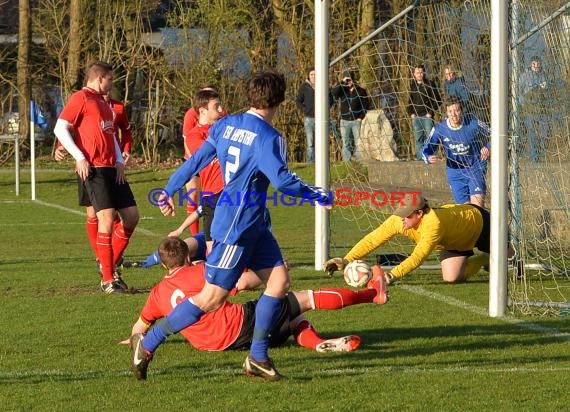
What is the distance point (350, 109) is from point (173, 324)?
794 centimetres

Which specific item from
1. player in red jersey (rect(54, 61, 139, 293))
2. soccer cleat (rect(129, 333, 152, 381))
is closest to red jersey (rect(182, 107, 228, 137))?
player in red jersey (rect(54, 61, 139, 293))

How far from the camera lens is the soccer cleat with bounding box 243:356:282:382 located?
6379 mm

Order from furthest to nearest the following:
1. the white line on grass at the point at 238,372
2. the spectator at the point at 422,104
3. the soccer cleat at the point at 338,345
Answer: the spectator at the point at 422,104 → the soccer cleat at the point at 338,345 → the white line on grass at the point at 238,372

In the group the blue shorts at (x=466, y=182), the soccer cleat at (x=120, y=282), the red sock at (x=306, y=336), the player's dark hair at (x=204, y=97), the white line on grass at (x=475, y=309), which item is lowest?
the white line on grass at (x=475, y=309)

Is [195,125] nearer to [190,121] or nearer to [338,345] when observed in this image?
[190,121]

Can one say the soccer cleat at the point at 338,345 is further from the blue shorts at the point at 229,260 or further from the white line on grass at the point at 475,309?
the white line on grass at the point at 475,309

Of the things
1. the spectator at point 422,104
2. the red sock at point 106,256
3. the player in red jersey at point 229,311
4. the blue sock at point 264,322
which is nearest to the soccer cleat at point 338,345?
the player in red jersey at point 229,311

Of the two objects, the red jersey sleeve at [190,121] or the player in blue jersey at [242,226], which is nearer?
the player in blue jersey at [242,226]

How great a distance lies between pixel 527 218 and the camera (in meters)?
10.5

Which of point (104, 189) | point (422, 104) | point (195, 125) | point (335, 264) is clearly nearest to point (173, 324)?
point (335, 264)

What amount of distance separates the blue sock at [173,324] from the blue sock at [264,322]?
0.33 metres

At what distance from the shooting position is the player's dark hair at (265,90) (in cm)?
639

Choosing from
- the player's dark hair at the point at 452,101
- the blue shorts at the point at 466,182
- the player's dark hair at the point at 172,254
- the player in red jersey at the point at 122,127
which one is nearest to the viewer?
the player's dark hair at the point at 172,254

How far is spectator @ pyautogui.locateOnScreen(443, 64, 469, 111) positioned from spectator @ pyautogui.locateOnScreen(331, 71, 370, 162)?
1380mm
